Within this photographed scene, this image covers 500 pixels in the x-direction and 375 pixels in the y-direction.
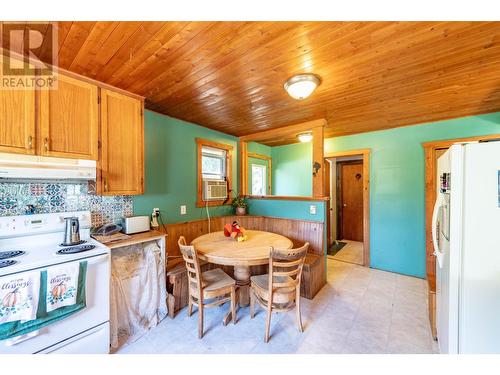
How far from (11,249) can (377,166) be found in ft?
14.6

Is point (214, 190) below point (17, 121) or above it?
below

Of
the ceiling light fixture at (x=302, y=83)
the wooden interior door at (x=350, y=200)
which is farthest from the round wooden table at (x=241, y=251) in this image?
the wooden interior door at (x=350, y=200)

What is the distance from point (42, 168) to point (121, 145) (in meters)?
0.64

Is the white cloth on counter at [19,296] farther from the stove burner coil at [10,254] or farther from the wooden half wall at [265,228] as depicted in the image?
the wooden half wall at [265,228]

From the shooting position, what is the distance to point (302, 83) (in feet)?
5.84

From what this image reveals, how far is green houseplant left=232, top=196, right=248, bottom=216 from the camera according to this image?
344cm

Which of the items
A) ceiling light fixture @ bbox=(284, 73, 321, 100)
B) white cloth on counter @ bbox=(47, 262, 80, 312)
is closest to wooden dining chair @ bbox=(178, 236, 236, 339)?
white cloth on counter @ bbox=(47, 262, 80, 312)

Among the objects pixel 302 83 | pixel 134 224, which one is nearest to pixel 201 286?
pixel 134 224

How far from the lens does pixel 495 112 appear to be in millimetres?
2568

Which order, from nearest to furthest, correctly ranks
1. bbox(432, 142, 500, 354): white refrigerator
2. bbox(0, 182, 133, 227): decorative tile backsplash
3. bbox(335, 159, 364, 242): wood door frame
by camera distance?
bbox(432, 142, 500, 354): white refrigerator, bbox(0, 182, 133, 227): decorative tile backsplash, bbox(335, 159, 364, 242): wood door frame

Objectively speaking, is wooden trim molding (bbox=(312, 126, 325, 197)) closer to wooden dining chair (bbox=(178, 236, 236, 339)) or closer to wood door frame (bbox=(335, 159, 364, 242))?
wooden dining chair (bbox=(178, 236, 236, 339))

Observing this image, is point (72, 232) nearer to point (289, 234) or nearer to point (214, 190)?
point (214, 190)

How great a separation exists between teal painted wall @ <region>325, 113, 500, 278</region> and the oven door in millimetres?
3733
